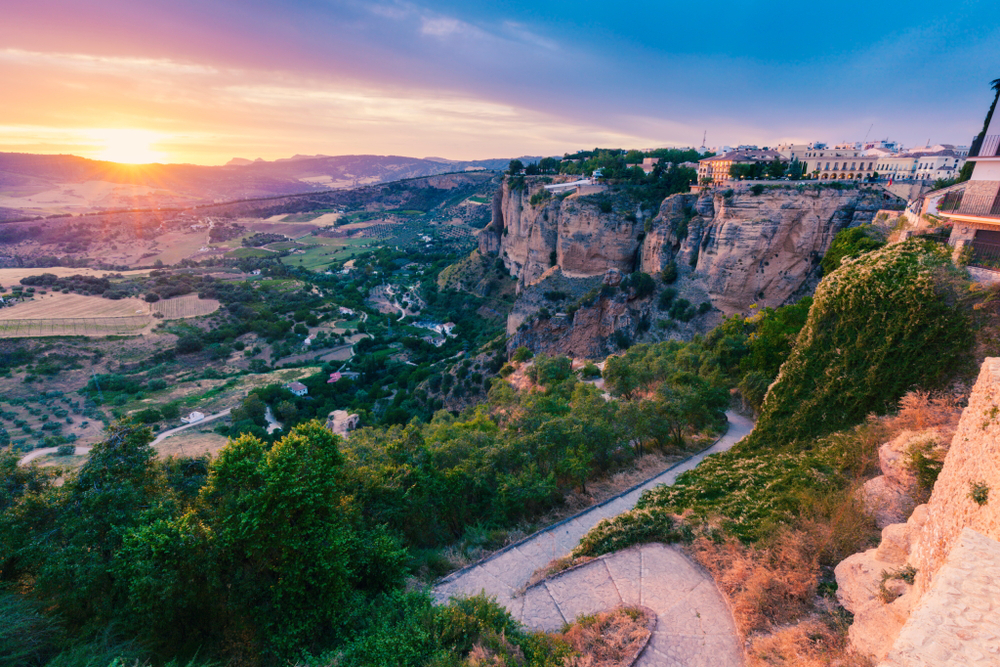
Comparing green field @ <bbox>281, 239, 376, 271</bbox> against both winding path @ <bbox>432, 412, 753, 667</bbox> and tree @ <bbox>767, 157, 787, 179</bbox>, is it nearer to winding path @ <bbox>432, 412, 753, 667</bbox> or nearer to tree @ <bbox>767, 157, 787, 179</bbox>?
tree @ <bbox>767, 157, 787, 179</bbox>

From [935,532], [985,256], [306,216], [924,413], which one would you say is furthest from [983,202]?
[306,216]

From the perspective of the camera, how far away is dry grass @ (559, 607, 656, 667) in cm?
635

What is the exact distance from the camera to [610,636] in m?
6.78

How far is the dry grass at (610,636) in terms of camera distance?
6.35m

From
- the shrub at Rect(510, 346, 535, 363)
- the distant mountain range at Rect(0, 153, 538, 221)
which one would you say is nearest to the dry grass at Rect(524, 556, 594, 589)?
the shrub at Rect(510, 346, 535, 363)

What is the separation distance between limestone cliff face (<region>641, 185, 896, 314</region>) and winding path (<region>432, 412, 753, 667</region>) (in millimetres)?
25592

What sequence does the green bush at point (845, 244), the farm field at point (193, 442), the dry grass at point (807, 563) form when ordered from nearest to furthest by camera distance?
the dry grass at point (807, 563)
the green bush at point (845, 244)
the farm field at point (193, 442)

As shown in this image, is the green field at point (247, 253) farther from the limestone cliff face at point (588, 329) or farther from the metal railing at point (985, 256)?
the metal railing at point (985, 256)

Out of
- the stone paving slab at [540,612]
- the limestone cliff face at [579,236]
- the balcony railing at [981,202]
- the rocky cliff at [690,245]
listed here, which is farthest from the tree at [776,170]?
the stone paving slab at [540,612]

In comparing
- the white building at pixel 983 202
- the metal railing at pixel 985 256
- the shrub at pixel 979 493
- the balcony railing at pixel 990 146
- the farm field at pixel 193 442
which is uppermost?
the balcony railing at pixel 990 146

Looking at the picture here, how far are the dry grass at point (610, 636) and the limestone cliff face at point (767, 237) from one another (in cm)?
2748

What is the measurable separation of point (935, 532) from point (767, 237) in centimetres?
2718

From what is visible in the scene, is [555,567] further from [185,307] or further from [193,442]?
[185,307]

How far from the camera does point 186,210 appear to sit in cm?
12300
